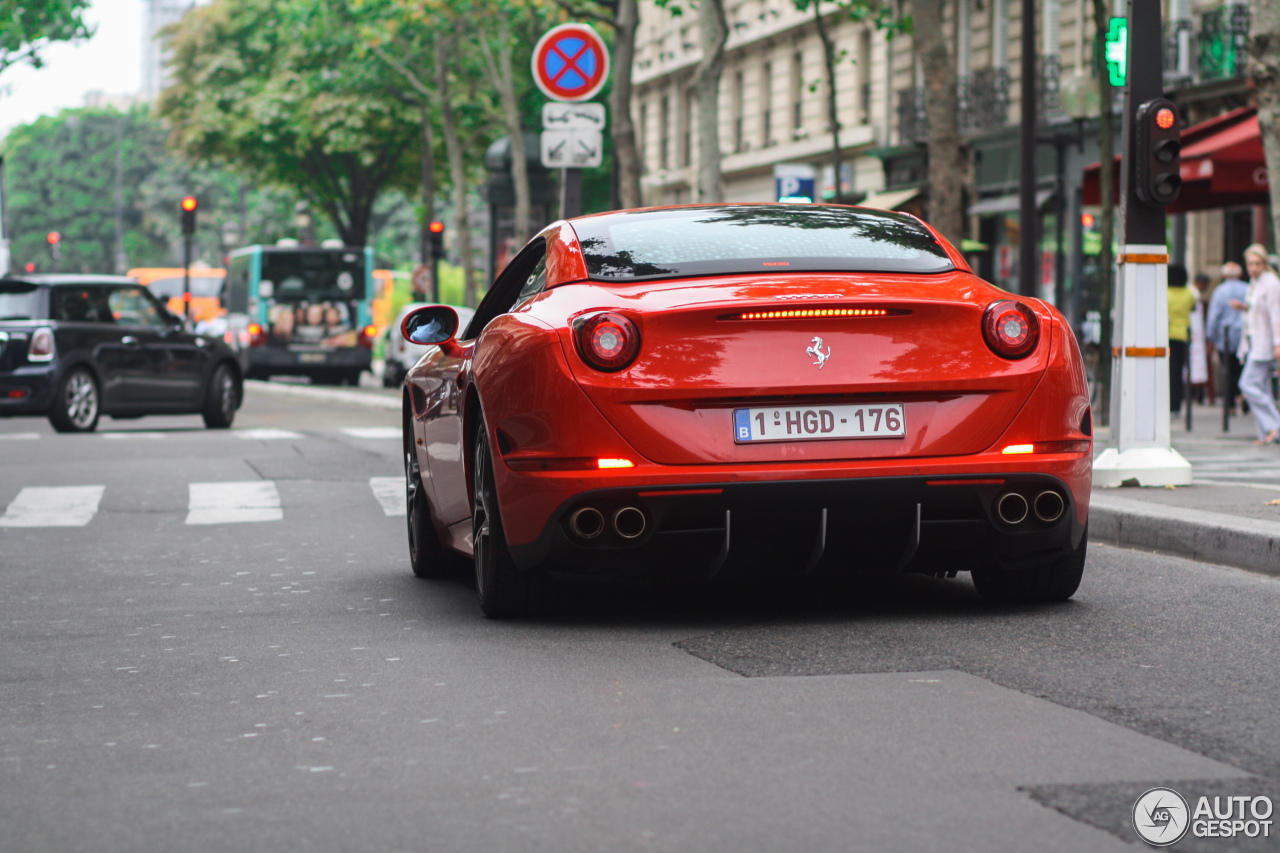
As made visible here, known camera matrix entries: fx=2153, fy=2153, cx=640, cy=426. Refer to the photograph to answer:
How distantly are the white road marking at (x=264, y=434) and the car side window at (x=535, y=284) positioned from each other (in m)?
12.0

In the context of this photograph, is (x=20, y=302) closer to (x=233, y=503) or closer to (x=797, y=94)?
(x=233, y=503)

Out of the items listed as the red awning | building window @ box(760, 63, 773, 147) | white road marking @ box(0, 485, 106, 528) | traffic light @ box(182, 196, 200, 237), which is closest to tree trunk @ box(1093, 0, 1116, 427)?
the red awning

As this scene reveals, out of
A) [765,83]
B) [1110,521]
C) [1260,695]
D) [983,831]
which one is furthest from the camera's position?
[765,83]

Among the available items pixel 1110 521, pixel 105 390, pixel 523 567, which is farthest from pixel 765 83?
pixel 523 567

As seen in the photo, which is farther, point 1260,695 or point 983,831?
point 1260,695

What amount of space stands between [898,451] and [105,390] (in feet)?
52.8

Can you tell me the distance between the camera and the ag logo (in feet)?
13.0

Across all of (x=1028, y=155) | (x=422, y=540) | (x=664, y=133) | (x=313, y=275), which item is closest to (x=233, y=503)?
(x=422, y=540)

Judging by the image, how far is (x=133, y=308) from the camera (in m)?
22.1

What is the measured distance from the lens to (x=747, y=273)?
270 inches

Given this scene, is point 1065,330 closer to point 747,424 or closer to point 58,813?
point 747,424

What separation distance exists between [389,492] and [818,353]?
23.4 ft

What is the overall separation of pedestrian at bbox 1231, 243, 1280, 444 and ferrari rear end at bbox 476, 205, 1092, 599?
36.0 ft

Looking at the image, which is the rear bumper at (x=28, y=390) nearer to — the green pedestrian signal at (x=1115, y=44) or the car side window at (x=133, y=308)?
the car side window at (x=133, y=308)
